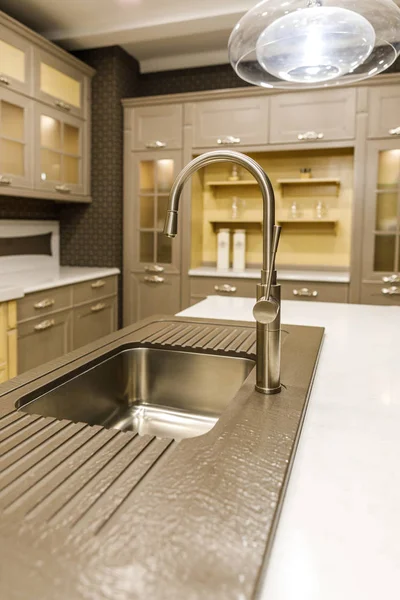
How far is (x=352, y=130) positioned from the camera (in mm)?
3312

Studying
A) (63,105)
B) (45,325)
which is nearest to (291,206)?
(63,105)

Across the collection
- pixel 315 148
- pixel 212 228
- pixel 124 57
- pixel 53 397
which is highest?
pixel 124 57

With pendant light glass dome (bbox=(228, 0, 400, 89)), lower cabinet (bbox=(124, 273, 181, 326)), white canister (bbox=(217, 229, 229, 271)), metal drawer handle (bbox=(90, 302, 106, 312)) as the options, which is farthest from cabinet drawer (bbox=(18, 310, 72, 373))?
pendant light glass dome (bbox=(228, 0, 400, 89))

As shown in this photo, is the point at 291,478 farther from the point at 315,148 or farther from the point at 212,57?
the point at 212,57

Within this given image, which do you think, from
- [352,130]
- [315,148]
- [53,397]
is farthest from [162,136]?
[53,397]

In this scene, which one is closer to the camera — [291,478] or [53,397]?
[291,478]

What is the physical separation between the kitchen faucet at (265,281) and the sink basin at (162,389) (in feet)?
1.09

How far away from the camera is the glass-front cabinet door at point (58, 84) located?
3.17 m

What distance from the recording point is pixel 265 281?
Result: 35.2 inches

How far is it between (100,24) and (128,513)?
3.65 m

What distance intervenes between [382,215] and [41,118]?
2.32 meters

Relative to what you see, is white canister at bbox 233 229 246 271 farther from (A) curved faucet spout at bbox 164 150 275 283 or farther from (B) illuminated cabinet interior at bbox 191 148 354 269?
(A) curved faucet spout at bbox 164 150 275 283

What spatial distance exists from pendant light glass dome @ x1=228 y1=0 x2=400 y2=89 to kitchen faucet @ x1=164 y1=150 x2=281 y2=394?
0.59m

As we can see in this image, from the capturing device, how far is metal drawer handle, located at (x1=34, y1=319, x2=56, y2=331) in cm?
284
